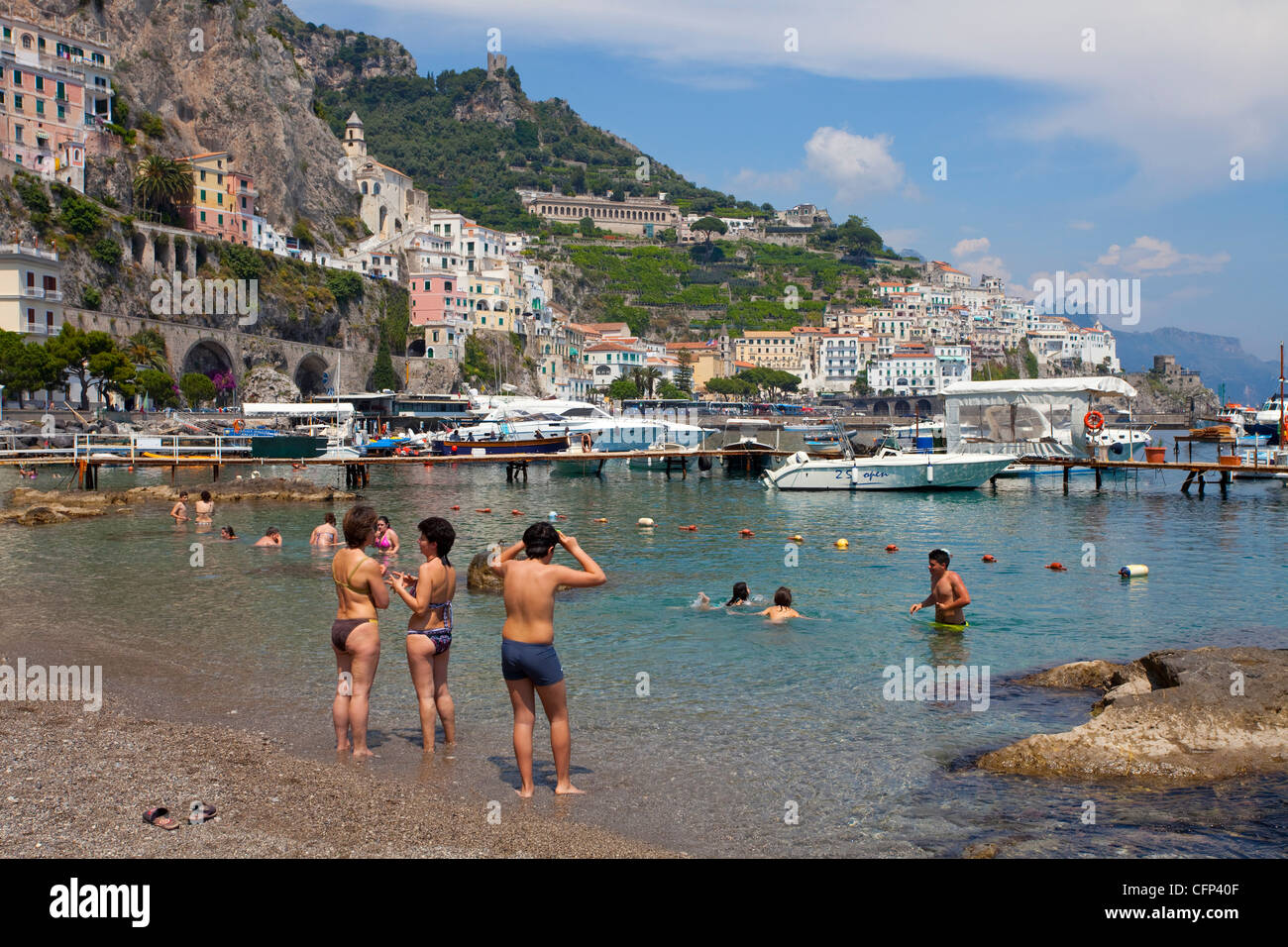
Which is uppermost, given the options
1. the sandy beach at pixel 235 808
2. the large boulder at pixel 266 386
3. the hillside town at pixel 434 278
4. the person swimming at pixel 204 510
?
the hillside town at pixel 434 278

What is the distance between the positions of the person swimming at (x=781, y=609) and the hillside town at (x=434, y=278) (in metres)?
60.5

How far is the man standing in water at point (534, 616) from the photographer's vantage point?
7270 millimetres

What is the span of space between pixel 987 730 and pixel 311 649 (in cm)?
895

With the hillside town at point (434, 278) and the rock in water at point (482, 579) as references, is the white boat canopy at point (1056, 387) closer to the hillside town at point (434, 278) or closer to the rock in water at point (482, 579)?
the rock in water at point (482, 579)

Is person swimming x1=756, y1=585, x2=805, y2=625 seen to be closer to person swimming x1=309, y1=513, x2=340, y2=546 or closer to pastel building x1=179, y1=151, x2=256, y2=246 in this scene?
person swimming x1=309, y1=513, x2=340, y2=546

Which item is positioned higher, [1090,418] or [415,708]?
[1090,418]

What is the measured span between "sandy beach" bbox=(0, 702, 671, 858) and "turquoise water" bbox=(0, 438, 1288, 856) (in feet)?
1.53

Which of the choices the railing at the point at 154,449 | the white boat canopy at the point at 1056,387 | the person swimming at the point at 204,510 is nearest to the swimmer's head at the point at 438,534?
the person swimming at the point at 204,510

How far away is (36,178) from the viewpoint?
68438 mm

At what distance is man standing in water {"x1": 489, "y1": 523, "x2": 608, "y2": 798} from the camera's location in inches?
286

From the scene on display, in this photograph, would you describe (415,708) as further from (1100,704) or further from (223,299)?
(223,299)

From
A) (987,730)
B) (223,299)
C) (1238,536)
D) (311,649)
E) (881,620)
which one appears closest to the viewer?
(987,730)

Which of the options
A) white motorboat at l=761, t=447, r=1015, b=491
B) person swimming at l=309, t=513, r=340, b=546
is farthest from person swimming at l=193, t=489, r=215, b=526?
white motorboat at l=761, t=447, r=1015, b=491
